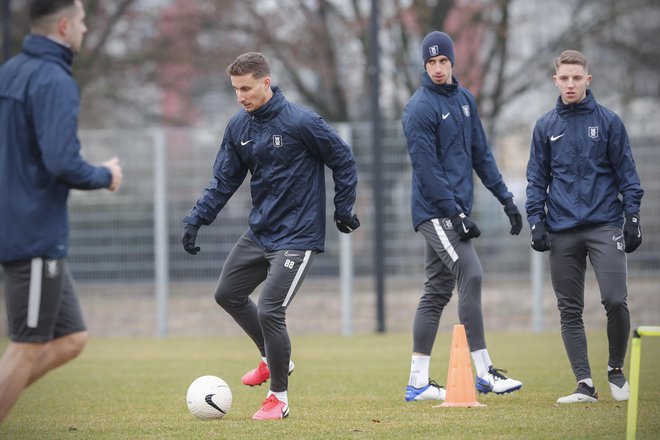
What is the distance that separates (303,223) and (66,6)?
2.31 metres

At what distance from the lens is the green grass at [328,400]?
652 centimetres

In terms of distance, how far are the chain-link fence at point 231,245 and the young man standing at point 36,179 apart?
10494 millimetres

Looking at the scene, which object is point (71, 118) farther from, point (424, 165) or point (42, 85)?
point (424, 165)

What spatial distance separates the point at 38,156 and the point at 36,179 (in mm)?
129

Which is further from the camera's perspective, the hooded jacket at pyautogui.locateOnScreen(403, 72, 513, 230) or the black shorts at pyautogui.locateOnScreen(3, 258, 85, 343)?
the hooded jacket at pyautogui.locateOnScreen(403, 72, 513, 230)

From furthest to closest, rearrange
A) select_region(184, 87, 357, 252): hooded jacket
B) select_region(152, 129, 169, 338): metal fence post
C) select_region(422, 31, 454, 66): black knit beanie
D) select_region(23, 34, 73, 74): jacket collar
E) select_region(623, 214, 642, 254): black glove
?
select_region(152, 129, 169, 338): metal fence post
select_region(422, 31, 454, 66): black knit beanie
select_region(623, 214, 642, 254): black glove
select_region(184, 87, 357, 252): hooded jacket
select_region(23, 34, 73, 74): jacket collar

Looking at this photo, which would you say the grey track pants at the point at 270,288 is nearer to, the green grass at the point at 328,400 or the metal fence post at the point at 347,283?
the green grass at the point at 328,400

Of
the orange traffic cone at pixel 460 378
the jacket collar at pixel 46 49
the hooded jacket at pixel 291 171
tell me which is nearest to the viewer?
the jacket collar at pixel 46 49

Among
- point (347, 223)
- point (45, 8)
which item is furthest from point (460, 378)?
point (45, 8)

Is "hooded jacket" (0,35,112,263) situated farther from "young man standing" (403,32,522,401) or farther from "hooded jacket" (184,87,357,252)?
"young man standing" (403,32,522,401)

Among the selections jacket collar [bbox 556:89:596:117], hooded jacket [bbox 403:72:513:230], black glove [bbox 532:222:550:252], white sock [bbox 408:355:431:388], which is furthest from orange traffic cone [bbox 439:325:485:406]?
jacket collar [bbox 556:89:596:117]

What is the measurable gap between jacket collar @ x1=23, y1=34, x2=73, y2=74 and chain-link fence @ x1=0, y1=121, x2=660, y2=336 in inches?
411

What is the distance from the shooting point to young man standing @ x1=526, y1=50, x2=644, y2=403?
25.2ft

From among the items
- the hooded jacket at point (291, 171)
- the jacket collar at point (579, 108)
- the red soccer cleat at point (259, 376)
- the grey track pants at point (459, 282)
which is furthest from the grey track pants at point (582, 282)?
the red soccer cleat at point (259, 376)
